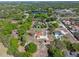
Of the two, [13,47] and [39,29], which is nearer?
[13,47]

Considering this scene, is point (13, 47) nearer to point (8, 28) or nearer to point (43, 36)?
point (8, 28)

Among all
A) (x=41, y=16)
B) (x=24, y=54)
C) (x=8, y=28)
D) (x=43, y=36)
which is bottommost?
(x=24, y=54)

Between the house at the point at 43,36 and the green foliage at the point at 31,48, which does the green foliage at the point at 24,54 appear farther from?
the house at the point at 43,36

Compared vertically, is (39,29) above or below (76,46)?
above

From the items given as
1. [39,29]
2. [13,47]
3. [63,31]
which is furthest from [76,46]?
[13,47]

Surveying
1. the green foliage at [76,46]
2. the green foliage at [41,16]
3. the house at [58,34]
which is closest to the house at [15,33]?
the green foliage at [41,16]

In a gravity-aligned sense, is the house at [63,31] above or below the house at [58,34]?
above

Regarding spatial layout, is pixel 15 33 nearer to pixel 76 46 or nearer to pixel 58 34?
pixel 58 34

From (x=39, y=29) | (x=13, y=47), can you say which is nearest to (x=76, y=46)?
(x=39, y=29)
